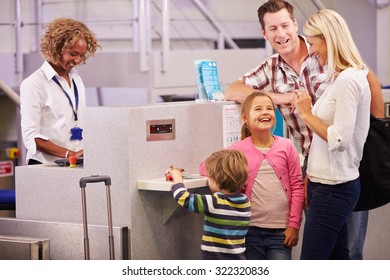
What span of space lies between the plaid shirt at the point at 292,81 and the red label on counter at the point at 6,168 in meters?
2.40

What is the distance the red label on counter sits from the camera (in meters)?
5.69

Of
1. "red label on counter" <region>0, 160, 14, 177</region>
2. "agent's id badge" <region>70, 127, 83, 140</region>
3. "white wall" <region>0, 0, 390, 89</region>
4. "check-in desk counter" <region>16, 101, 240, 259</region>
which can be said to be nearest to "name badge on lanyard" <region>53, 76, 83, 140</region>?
"agent's id badge" <region>70, 127, 83, 140</region>

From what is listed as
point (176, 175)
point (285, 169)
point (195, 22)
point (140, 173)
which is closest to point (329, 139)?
point (285, 169)

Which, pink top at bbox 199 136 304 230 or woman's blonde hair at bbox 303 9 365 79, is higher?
woman's blonde hair at bbox 303 9 365 79

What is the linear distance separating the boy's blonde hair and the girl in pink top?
14 cm

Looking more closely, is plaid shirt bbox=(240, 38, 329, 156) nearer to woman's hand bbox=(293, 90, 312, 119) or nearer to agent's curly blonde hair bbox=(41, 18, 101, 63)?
woman's hand bbox=(293, 90, 312, 119)

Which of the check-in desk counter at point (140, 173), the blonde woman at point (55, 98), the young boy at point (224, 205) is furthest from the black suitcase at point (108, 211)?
the blonde woman at point (55, 98)

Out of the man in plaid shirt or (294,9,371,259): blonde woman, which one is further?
the man in plaid shirt

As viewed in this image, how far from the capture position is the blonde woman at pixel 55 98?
13.7 ft

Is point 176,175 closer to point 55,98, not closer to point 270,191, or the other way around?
point 270,191

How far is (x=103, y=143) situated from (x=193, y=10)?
5.42 meters

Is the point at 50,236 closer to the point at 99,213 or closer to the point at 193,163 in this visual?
the point at 99,213

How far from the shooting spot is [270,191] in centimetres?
334

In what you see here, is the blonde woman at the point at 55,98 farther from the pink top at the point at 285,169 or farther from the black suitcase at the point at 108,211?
the pink top at the point at 285,169
